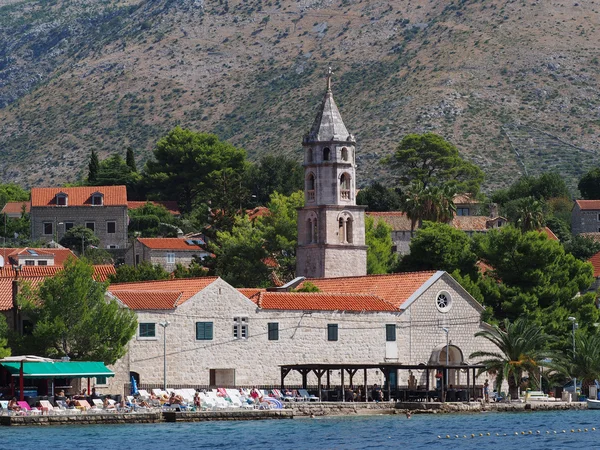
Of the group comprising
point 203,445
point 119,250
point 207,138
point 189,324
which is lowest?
point 203,445

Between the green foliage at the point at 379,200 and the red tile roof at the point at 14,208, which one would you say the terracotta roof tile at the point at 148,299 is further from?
the red tile roof at the point at 14,208

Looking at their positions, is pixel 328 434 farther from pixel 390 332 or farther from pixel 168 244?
pixel 168 244

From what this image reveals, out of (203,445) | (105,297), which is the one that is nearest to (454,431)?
(203,445)

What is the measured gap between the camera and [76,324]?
276ft

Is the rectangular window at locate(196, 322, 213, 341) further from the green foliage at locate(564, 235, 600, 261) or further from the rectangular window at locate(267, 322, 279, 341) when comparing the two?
the green foliage at locate(564, 235, 600, 261)

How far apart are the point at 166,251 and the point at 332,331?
53977 mm

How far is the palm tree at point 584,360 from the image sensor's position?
317 feet

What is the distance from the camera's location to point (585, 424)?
82.2 m

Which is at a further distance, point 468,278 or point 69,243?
point 69,243

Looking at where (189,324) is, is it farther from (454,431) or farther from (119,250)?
(119,250)

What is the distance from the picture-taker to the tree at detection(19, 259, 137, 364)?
274 ft

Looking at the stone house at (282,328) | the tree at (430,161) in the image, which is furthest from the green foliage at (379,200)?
the stone house at (282,328)

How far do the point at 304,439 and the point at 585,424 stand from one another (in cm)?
1570

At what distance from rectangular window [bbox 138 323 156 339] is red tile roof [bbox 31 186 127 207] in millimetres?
70098
